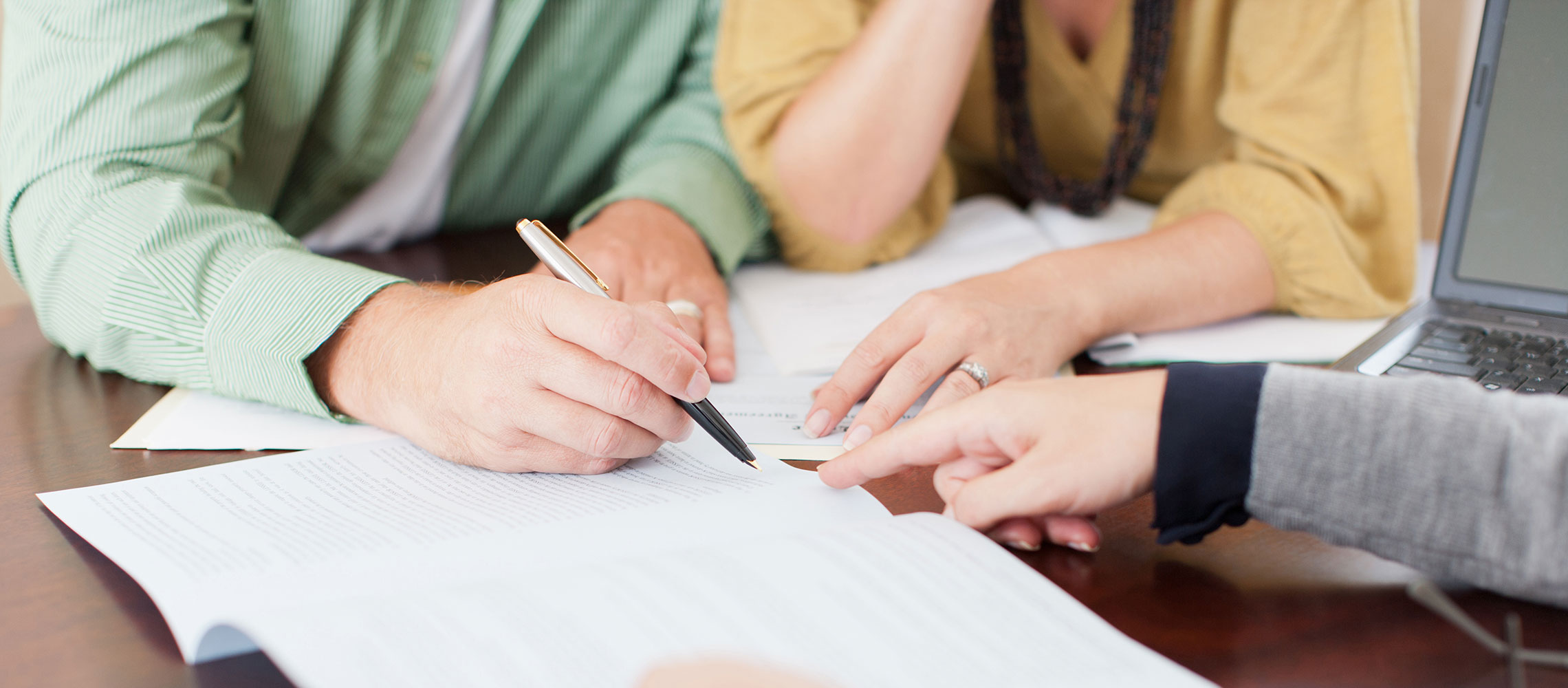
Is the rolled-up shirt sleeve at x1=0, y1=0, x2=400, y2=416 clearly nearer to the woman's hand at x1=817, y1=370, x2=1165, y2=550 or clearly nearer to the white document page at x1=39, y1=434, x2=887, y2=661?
the white document page at x1=39, y1=434, x2=887, y2=661

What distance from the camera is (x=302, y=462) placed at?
680mm

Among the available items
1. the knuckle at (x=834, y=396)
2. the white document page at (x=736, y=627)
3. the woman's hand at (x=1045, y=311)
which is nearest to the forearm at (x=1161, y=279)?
the woman's hand at (x=1045, y=311)

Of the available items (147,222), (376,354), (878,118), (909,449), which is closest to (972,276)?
(878,118)

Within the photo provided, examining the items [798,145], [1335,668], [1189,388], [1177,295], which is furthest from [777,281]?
[1335,668]

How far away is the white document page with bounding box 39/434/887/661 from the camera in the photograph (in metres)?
0.51

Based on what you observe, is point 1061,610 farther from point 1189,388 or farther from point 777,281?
point 777,281

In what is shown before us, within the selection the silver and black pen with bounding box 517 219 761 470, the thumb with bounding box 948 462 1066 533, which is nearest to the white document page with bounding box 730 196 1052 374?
the silver and black pen with bounding box 517 219 761 470

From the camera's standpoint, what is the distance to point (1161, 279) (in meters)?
0.94

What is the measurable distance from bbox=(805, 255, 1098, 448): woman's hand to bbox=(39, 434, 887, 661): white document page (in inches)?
4.1

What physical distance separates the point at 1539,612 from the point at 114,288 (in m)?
0.98

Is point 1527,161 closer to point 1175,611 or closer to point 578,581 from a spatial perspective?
point 1175,611

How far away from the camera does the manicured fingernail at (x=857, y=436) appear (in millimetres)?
697

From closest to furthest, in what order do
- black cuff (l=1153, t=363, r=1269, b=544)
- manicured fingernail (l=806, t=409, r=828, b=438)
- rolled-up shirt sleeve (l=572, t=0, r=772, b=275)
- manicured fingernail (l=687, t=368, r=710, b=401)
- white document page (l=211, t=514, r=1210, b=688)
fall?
white document page (l=211, t=514, r=1210, b=688) → black cuff (l=1153, t=363, r=1269, b=544) → manicured fingernail (l=687, t=368, r=710, b=401) → manicured fingernail (l=806, t=409, r=828, b=438) → rolled-up shirt sleeve (l=572, t=0, r=772, b=275)

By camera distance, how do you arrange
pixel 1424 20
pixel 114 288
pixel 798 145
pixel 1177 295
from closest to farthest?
pixel 114 288 < pixel 1177 295 < pixel 798 145 < pixel 1424 20
